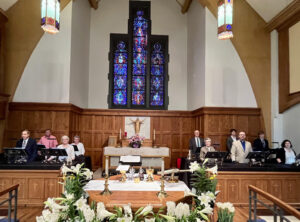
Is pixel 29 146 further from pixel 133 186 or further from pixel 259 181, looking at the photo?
pixel 259 181

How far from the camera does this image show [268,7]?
9.88m

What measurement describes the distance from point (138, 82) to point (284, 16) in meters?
7.51

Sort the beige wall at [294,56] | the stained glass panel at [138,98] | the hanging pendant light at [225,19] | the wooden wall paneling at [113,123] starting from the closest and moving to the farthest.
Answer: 1. the hanging pendant light at [225,19]
2. the beige wall at [294,56]
3. the wooden wall paneling at [113,123]
4. the stained glass panel at [138,98]

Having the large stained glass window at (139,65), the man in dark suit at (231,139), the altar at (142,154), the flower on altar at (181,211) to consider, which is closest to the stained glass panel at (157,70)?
the large stained glass window at (139,65)

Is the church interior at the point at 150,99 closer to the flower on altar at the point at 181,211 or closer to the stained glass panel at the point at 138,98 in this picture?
the stained glass panel at the point at 138,98

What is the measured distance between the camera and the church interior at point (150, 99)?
6246mm

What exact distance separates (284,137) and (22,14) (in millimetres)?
11258

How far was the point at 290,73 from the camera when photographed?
9.50 metres

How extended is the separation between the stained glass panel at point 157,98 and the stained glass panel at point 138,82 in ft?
2.45

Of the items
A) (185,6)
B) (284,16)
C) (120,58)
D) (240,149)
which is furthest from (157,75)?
(240,149)

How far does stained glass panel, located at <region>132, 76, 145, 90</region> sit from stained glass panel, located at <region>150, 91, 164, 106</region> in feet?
2.45

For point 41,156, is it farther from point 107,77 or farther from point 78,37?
point 107,77

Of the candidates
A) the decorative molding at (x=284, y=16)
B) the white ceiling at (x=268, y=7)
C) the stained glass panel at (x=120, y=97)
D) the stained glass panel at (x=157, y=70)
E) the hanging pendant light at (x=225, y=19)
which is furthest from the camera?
the stained glass panel at (x=157, y=70)

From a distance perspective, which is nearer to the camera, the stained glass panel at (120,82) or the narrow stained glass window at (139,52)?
the stained glass panel at (120,82)
